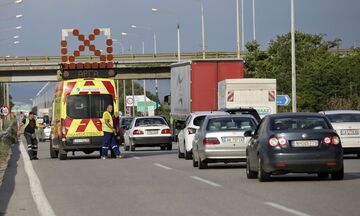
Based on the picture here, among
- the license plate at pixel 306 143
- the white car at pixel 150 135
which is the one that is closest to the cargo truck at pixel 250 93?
the white car at pixel 150 135

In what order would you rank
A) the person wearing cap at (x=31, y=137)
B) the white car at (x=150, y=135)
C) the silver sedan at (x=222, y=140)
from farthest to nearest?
the white car at (x=150, y=135) < the person wearing cap at (x=31, y=137) < the silver sedan at (x=222, y=140)

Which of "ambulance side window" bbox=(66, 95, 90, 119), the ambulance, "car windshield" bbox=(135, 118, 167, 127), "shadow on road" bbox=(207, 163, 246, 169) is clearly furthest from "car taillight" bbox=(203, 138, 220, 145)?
"car windshield" bbox=(135, 118, 167, 127)

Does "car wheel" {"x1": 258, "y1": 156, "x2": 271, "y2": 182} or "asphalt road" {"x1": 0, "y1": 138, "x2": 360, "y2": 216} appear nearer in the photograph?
"asphalt road" {"x1": 0, "y1": 138, "x2": 360, "y2": 216}

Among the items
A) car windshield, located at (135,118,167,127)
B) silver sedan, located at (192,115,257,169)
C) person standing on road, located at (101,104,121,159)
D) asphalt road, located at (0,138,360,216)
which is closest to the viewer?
asphalt road, located at (0,138,360,216)

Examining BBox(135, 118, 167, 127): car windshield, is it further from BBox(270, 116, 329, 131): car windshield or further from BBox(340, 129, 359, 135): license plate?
BBox(270, 116, 329, 131): car windshield

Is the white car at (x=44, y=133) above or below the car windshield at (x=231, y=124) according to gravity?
below

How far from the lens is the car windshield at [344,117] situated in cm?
3116

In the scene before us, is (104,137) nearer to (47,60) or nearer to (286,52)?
(47,60)

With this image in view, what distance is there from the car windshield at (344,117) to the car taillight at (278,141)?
1151cm

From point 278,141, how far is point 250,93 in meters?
20.3

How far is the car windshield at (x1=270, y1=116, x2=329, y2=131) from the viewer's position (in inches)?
798

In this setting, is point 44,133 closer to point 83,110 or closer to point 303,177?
point 83,110

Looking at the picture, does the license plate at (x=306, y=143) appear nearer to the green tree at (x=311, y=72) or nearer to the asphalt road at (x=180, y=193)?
the asphalt road at (x=180, y=193)

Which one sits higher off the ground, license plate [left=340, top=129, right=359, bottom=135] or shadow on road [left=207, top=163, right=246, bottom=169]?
license plate [left=340, top=129, right=359, bottom=135]
